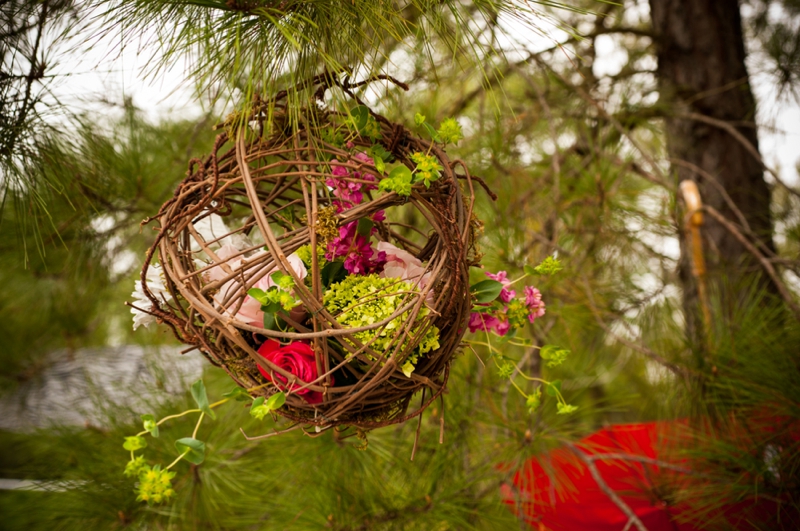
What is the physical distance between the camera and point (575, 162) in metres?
1.01

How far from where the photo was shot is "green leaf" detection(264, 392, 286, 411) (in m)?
0.43

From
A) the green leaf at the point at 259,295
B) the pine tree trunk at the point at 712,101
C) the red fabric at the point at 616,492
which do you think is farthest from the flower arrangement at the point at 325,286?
the pine tree trunk at the point at 712,101

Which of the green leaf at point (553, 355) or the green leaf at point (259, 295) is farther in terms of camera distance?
the green leaf at point (553, 355)

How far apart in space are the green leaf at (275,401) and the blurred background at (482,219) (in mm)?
242

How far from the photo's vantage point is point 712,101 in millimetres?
1322

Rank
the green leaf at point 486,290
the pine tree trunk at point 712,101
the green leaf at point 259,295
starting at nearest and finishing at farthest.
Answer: the green leaf at point 259,295 → the green leaf at point 486,290 → the pine tree trunk at point 712,101

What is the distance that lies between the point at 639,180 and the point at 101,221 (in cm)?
160

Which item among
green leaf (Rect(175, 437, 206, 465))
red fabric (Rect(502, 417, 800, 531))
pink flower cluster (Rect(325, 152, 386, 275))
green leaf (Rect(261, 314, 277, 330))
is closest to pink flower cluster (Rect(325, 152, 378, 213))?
pink flower cluster (Rect(325, 152, 386, 275))

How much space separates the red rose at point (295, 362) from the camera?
442mm

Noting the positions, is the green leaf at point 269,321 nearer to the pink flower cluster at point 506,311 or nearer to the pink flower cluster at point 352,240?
the pink flower cluster at point 352,240

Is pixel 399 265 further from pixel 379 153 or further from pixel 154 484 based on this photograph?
pixel 154 484

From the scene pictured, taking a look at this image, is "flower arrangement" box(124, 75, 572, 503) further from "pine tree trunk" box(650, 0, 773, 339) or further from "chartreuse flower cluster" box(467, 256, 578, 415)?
"pine tree trunk" box(650, 0, 773, 339)

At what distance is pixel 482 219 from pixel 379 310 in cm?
66

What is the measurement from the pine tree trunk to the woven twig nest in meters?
0.97
